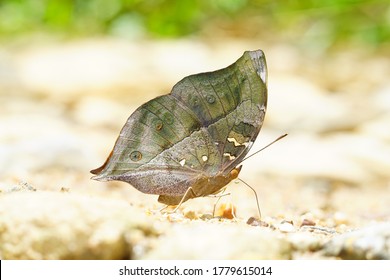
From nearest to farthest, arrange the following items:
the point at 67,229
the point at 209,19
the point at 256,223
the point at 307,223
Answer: the point at 67,229 < the point at 256,223 < the point at 307,223 < the point at 209,19

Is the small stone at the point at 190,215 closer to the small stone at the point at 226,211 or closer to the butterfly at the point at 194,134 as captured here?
the butterfly at the point at 194,134

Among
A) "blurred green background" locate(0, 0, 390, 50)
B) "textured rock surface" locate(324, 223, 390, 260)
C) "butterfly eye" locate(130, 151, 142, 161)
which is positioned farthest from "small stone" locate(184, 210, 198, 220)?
"blurred green background" locate(0, 0, 390, 50)

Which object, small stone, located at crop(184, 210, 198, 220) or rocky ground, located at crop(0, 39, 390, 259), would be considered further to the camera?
small stone, located at crop(184, 210, 198, 220)

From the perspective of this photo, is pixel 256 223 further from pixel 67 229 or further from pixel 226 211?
pixel 67 229

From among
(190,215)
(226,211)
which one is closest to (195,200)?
(226,211)

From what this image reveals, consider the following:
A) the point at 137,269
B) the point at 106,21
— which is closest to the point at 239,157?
the point at 137,269

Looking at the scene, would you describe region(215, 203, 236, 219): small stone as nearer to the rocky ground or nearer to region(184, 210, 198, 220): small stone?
the rocky ground
